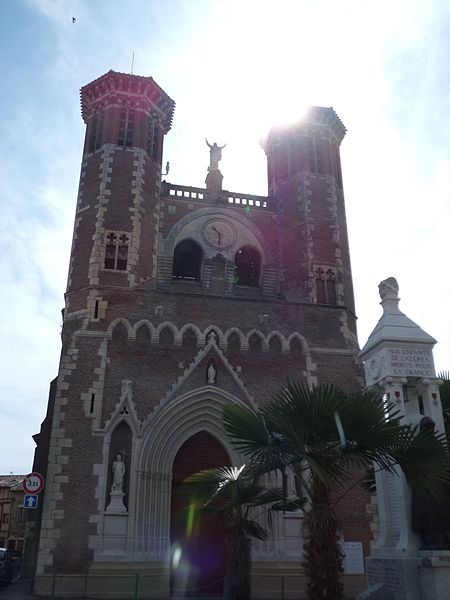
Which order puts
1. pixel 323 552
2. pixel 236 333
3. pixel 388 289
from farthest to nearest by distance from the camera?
pixel 236 333 → pixel 388 289 → pixel 323 552

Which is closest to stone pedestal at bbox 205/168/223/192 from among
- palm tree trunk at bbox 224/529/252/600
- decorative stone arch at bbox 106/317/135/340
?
decorative stone arch at bbox 106/317/135/340

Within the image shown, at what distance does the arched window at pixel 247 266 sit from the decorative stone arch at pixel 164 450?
631cm

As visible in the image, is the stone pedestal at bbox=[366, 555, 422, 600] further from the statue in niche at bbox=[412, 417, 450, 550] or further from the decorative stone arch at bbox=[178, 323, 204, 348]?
the decorative stone arch at bbox=[178, 323, 204, 348]

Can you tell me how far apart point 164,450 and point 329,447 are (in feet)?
37.1

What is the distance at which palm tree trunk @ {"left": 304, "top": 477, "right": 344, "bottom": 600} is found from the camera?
872cm

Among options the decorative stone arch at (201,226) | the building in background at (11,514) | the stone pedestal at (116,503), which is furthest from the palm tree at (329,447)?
the building in background at (11,514)

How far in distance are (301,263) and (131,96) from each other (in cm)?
1046

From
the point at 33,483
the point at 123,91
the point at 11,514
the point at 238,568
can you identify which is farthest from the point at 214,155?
the point at 11,514

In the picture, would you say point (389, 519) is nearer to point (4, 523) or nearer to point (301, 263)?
point (301, 263)

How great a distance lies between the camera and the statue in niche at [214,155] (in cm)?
2662

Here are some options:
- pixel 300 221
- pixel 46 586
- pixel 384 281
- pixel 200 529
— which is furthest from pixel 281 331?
pixel 46 586

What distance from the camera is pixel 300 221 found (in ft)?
82.5

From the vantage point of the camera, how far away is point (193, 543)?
1953 centimetres

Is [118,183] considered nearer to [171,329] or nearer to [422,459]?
[171,329]
